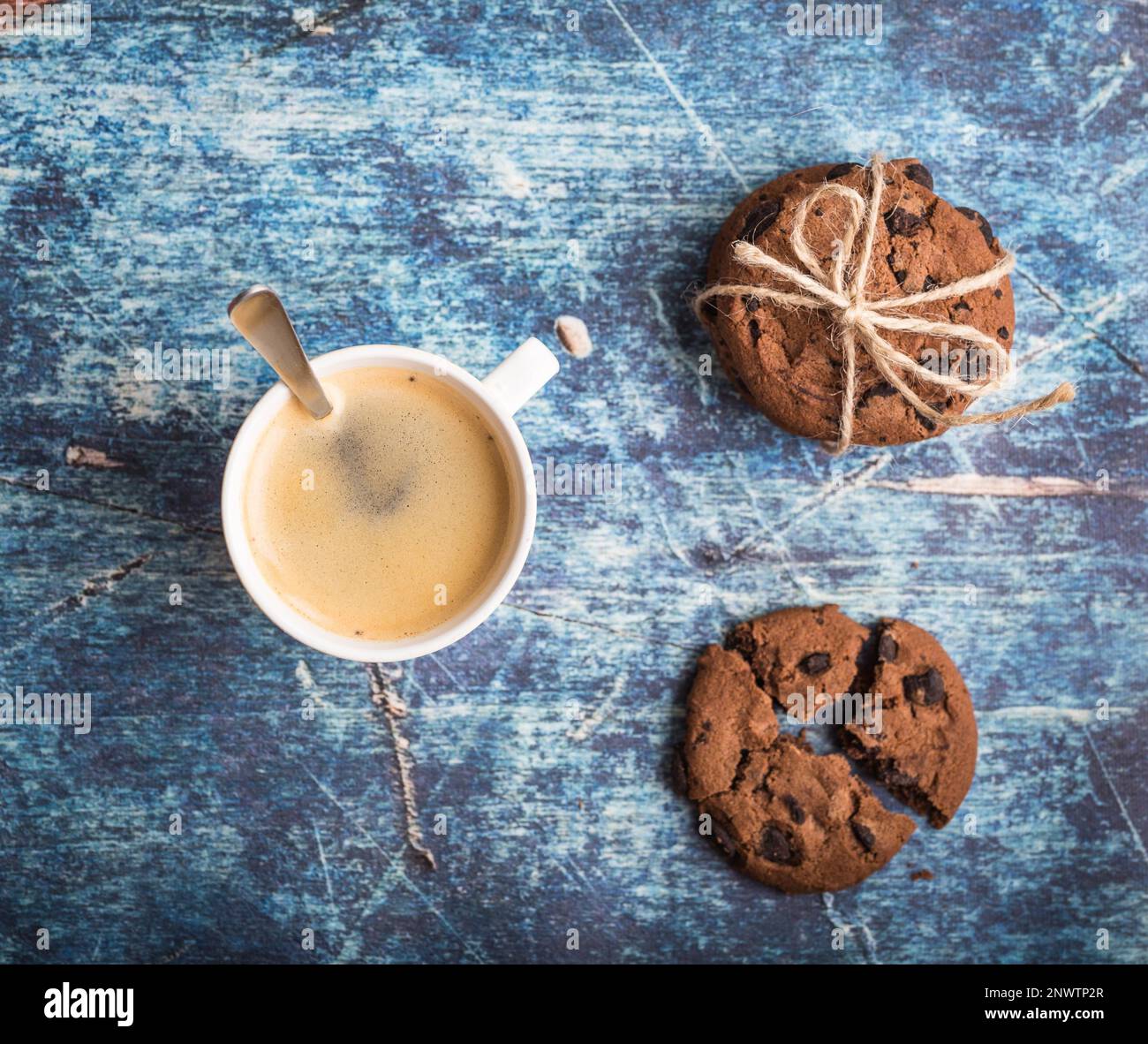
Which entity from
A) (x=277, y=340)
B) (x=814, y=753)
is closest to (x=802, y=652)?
(x=814, y=753)

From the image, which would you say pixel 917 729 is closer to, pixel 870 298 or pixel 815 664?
pixel 815 664

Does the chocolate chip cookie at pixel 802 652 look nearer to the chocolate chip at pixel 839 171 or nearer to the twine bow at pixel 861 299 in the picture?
the twine bow at pixel 861 299

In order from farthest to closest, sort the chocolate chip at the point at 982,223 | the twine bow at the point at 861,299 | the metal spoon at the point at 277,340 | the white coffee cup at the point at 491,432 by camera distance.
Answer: the chocolate chip at the point at 982,223 → the twine bow at the point at 861,299 → the white coffee cup at the point at 491,432 → the metal spoon at the point at 277,340

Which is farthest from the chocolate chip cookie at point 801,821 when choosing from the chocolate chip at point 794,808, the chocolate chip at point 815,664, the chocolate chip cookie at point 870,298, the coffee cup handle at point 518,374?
the coffee cup handle at point 518,374

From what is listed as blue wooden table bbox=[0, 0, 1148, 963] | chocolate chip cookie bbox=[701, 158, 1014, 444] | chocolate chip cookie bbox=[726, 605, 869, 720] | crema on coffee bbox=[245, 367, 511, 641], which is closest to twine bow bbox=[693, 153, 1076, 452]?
chocolate chip cookie bbox=[701, 158, 1014, 444]

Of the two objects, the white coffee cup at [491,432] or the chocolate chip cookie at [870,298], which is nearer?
the white coffee cup at [491,432]

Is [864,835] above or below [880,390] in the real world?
below
